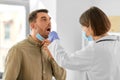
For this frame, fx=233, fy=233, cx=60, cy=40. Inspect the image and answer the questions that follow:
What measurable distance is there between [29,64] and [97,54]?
573 millimetres

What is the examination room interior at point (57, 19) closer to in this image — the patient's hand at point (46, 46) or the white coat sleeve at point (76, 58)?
the patient's hand at point (46, 46)

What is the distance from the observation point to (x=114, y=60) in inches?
70.3

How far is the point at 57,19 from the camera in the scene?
8.79 feet

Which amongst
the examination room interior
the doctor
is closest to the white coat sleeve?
the doctor

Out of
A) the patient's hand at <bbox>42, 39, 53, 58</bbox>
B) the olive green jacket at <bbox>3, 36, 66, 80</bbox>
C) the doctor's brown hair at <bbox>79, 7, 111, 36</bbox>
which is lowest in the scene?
the olive green jacket at <bbox>3, 36, 66, 80</bbox>

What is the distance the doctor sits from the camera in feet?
5.81

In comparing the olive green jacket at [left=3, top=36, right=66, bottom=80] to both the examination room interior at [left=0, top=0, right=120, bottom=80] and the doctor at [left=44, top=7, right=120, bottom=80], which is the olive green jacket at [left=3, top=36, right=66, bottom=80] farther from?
the examination room interior at [left=0, top=0, right=120, bottom=80]

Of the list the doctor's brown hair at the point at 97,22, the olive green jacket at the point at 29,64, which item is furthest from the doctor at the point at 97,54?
the olive green jacket at the point at 29,64

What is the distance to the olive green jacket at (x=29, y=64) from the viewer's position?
1.84m

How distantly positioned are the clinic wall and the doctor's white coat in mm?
905

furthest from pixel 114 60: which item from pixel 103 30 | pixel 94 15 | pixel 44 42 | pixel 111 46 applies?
pixel 44 42

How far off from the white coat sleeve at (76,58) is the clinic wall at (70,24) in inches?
32.8

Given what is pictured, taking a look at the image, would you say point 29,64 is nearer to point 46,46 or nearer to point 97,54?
point 46,46

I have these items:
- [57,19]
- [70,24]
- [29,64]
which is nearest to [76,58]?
[29,64]
